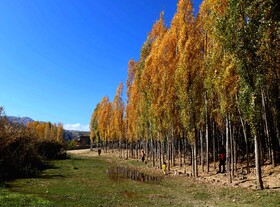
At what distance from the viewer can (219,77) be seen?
1983 cm

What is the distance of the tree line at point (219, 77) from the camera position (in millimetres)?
16984

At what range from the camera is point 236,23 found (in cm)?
1769

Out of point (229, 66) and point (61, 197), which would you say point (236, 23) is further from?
point (61, 197)

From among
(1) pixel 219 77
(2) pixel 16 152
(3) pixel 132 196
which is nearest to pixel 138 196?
(3) pixel 132 196

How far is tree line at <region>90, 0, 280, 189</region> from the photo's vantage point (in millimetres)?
16984

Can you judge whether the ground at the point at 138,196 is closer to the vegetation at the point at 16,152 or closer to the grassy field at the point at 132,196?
the grassy field at the point at 132,196

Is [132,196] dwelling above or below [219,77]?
below

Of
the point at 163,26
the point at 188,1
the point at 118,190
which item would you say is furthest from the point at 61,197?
the point at 163,26

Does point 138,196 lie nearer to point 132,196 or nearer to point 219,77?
point 132,196

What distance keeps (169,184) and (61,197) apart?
8926 millimetres

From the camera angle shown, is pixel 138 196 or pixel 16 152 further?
pixel 16 152

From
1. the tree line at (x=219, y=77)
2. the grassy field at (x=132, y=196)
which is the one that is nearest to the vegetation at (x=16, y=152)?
the grassy field at (x=132, y=196)

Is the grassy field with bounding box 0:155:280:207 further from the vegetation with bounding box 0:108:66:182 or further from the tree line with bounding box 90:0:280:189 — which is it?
the vegetation with bounding box 0:108:66:182

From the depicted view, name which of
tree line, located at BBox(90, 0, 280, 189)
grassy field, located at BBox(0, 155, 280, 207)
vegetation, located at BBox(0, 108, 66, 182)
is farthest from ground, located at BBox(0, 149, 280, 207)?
vegetation, located at BBox(0, 108, 66, 182)
